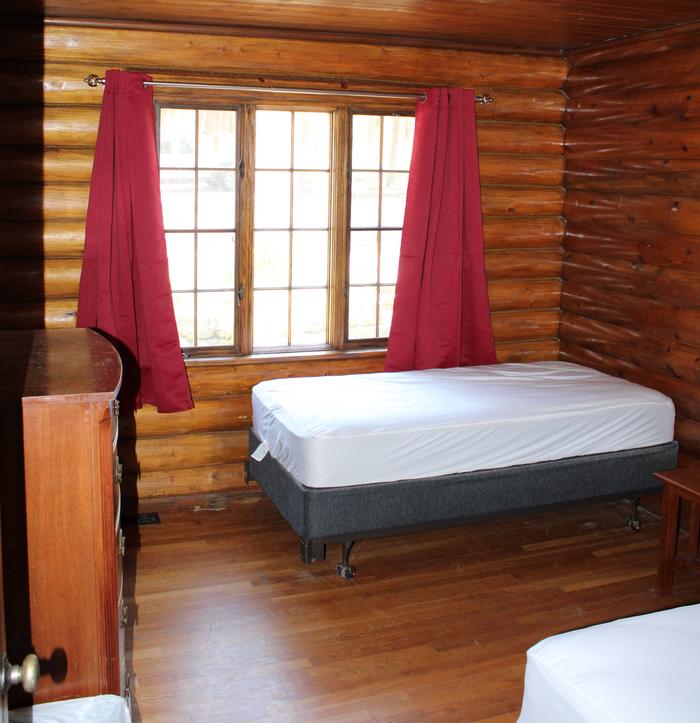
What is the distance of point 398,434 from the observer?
13.9 feet

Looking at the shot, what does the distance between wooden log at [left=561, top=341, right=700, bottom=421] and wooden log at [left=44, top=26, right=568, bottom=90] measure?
1.70 m

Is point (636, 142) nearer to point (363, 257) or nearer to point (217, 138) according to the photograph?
point (363, 257)

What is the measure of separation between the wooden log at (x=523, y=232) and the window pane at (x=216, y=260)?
1.62 meters

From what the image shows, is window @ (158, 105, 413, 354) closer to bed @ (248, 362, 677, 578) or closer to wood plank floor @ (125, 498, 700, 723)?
bed @ (248, 362, 677, 578)

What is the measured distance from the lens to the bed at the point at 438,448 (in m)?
4.18

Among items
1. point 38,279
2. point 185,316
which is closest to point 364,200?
point 185,316

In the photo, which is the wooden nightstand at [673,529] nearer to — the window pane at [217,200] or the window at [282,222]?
the window at [282,222]

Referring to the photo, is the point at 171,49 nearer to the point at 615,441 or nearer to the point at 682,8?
the point at 682,8

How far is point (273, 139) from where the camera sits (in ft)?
17.0

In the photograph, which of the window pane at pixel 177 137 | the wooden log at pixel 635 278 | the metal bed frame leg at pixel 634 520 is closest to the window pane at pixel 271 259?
the window pane at pixel 177 137

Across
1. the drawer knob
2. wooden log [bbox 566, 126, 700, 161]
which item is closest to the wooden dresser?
the drawer knob

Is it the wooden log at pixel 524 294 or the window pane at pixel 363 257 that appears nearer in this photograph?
the window pane at pixel 363 257

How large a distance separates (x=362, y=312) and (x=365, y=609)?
6.88 ft

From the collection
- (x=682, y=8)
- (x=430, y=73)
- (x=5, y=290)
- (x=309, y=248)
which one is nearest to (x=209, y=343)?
(x=309, y=248)
